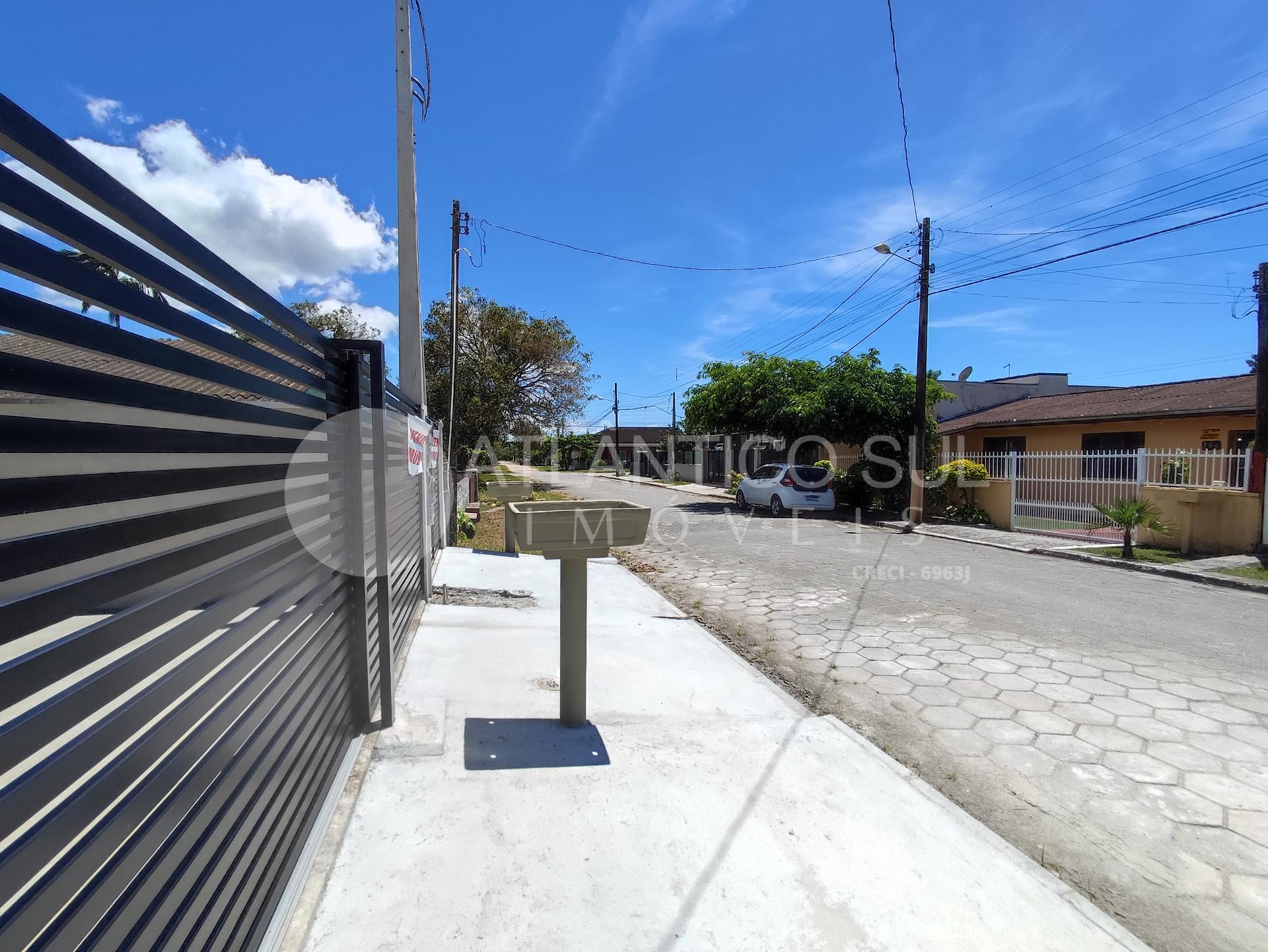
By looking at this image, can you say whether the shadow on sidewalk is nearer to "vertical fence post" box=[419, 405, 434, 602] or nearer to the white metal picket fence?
"vertical fence post" box=[419, 405, 434, 602]

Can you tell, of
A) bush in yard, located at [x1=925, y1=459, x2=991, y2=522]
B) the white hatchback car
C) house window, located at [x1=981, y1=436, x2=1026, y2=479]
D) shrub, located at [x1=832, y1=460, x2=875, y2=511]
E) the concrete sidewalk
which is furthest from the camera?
house window, located at [x1=981, y1=436, x2=1026, y2=479]

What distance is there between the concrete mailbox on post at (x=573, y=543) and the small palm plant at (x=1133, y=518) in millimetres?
9665

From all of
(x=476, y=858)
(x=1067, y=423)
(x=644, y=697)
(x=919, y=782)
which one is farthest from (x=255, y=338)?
(x=1067, y=423)

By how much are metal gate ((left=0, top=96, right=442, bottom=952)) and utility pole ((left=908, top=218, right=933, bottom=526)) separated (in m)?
13.8

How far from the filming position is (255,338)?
181 centimetres

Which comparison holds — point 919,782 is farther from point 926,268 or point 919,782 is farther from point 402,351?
point 926,268

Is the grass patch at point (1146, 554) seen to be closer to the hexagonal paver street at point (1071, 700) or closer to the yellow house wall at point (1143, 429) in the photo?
the hexagonal paver street at point (1071, 700)

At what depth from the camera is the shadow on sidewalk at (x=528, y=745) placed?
9.32 feet

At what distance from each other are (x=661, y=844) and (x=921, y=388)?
1389 cm

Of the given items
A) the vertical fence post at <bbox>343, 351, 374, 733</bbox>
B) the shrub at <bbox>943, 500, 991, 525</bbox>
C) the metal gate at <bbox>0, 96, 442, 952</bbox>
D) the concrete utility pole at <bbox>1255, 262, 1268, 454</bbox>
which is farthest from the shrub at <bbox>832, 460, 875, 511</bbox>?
the metal gate at <bbox>0, 96, 442, 952</bbox>

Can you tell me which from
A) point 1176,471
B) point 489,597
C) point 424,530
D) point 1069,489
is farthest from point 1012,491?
point 424,530

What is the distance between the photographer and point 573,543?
2.92 meters

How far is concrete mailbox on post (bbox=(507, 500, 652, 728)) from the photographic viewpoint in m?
2.85

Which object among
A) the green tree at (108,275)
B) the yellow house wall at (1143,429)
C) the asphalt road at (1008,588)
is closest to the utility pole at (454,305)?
the asphalt road at (1008,588)
